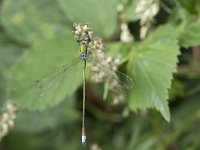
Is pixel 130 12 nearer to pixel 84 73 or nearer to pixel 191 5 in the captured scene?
pixel 191 5

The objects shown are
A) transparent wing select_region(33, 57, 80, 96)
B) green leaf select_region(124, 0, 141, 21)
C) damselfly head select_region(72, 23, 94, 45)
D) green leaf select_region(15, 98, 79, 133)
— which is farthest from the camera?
green leaf select_region(15, 98, 79, 133)

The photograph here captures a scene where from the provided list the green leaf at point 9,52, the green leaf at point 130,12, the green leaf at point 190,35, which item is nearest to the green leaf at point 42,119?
the green leaf at point 9,52

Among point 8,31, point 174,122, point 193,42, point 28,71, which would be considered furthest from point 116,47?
point 8,31

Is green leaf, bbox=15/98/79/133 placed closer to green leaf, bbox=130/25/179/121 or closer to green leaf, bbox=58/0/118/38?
green leaf, bbox=58/0/118/38

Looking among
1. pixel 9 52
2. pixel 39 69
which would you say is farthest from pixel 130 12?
pixel 9 52

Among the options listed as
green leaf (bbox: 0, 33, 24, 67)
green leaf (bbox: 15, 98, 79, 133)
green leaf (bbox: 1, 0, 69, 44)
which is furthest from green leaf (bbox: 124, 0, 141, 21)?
green leaf (bbox: 0, 33, 24, 67)

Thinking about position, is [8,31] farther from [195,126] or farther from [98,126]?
[195,126]
